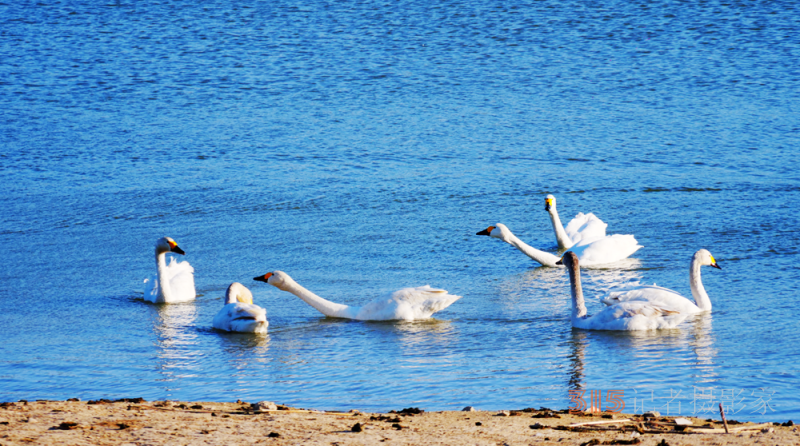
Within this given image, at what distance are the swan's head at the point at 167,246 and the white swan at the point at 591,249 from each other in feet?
10.8

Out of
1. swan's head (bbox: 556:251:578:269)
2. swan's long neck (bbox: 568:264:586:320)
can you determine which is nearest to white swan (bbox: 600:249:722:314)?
swan's long neck (bbox: 568:264:586:320)

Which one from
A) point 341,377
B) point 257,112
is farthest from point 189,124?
point 341,377

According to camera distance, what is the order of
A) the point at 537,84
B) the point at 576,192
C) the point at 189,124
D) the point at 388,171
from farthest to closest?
the point at 537,84, the point at 189,124, the point at 388,171, the point at 576,192

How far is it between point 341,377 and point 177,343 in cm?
184

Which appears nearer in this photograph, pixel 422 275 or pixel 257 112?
pixel 422 275

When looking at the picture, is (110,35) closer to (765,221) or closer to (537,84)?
(537,84)

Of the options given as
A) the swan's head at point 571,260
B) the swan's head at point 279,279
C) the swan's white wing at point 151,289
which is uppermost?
Result: the swan's head at point 571,260

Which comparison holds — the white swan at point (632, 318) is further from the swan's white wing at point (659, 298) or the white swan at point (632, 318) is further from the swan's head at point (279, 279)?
the swan's head at point (279, 279)

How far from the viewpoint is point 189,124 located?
18.1 metres

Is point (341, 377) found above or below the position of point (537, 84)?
below

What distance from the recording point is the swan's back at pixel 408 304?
331 inches

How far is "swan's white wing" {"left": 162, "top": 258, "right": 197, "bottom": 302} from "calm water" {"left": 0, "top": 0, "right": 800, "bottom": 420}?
0.18m

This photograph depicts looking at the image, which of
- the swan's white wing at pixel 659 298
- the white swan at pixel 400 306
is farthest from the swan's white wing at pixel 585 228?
the white swan at pixel 400 306
